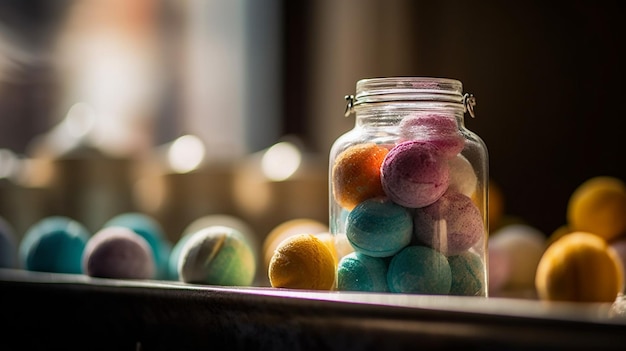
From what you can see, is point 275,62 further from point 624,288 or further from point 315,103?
point 624,288

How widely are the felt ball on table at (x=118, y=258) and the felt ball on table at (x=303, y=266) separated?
0.60ft

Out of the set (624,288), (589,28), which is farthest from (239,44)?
(624,288)

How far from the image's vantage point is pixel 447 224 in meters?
0.56

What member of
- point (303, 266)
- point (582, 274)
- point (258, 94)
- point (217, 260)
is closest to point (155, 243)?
point (217, 260)

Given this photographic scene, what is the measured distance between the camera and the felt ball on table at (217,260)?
658mm

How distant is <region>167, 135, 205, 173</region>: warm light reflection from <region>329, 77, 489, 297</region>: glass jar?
1.71 feet

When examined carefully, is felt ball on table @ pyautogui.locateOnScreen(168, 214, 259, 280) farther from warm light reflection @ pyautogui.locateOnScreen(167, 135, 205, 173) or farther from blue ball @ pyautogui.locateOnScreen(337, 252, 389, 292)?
blue ball @ pyautogui.locateOnScreen(337, 252, 389, 292)

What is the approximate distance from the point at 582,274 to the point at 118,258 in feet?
1.32

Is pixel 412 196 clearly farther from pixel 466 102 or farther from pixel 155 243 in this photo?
pixel 155 243

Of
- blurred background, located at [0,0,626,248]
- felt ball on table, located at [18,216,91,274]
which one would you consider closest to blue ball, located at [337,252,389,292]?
felt ball on table, located at [18,216,91,274]

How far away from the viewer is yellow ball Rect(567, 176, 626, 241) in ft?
2.57

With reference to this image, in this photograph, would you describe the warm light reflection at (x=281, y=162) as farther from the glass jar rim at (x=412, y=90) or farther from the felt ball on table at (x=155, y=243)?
→ the glass jar rim at (x=412, y=90)

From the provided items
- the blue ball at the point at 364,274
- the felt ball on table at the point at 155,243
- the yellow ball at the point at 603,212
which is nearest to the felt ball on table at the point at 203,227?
the felt ball on table at the point at 155,243

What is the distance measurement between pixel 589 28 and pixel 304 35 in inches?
23.9
